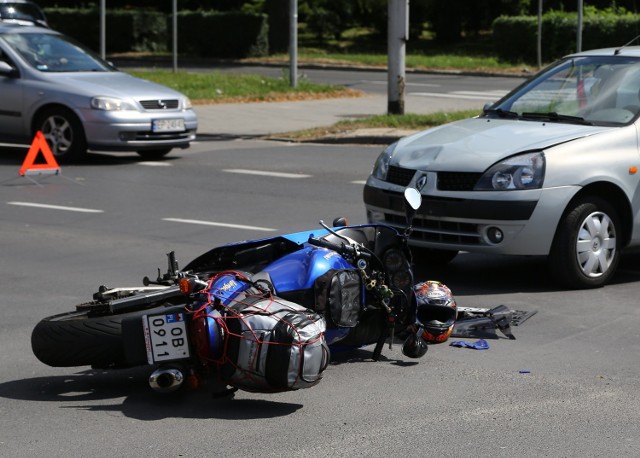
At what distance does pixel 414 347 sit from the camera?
21.1 ft

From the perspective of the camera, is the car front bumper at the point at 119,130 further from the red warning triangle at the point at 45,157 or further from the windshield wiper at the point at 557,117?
the windshield wiper at the point at 557,117

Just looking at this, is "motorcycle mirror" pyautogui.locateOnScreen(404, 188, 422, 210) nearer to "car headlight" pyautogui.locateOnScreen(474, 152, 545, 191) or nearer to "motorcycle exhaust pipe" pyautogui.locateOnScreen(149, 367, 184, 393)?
"motorcycle exhaust pipe" pyautogui.locateOnScreen(149, 367, 184, 393)

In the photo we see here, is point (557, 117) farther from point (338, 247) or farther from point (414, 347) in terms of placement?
point (338, 247)

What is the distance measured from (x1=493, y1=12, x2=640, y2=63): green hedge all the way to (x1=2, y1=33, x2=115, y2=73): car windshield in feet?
78.6

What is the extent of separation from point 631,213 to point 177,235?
3.86 meters

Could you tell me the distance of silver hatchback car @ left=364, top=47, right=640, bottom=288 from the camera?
323 inches

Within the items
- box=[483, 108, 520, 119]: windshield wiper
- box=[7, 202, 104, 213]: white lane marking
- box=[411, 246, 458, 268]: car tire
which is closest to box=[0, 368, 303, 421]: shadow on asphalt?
box=[411, 246, 458, 268]: car tire

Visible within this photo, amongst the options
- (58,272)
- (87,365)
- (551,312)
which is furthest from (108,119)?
(87,365)

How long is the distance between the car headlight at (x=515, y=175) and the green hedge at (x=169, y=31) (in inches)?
1433

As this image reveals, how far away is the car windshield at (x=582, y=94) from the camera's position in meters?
9.02

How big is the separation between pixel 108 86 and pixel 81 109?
0.57m

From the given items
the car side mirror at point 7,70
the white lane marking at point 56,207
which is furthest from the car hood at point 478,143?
the car side mirror at point 7,70

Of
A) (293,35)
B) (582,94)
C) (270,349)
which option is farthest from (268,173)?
(293,35)

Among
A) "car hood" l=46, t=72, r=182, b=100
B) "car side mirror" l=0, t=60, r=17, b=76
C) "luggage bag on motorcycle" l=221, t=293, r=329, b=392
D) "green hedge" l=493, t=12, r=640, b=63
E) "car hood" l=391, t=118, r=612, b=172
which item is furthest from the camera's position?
"green hedge" l=493, t=12, r=640, b=63
